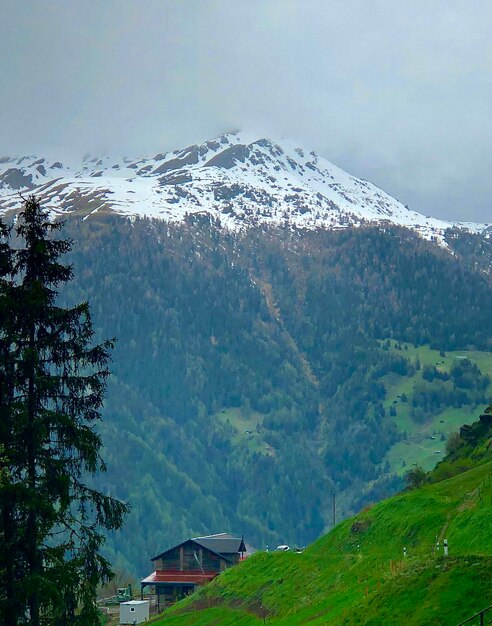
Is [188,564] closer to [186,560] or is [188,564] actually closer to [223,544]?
[186,560]

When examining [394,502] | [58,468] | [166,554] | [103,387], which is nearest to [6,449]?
[58,468]

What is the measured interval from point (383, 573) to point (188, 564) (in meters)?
109

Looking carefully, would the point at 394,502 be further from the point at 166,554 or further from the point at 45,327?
the point at 166,554

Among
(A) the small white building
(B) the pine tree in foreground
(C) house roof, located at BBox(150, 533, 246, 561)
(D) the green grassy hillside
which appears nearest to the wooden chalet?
(C) house roof, located at BBox(150, 533, 246, 561)

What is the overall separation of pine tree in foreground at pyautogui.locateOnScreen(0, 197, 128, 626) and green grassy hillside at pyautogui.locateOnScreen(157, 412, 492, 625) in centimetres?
1270

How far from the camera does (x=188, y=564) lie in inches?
5974

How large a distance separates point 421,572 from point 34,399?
1731 centimetres

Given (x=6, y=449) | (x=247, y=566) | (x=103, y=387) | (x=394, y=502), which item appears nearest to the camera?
(x=6, y=449)

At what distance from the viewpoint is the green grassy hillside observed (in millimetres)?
36188

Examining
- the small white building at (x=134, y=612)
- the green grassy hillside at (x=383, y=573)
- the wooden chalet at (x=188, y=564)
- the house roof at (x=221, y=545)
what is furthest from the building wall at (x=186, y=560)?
the green grassy hillside at (x=383, y=573)

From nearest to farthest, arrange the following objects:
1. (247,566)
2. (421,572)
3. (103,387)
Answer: (103,387) < (421,572) < (247,566)

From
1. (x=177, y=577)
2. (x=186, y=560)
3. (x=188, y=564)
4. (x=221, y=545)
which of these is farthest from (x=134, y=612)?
(x=221, y=545)

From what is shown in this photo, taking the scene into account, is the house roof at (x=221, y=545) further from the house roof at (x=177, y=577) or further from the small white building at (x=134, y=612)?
the small white building at (x=134, y=612)

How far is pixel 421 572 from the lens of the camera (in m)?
38.4
